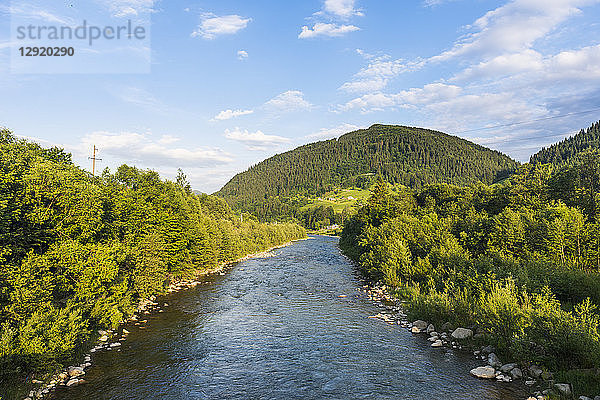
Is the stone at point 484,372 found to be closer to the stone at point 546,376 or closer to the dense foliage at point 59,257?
the stone at point 546,376

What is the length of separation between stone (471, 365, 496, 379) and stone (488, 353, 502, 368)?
0.46m

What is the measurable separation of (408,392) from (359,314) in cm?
1394

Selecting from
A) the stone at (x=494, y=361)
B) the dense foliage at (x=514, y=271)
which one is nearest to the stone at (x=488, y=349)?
the dense foliage at (x=514, y=271)

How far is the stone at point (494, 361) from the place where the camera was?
19109mm

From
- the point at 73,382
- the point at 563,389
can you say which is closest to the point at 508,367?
the point at 563,389

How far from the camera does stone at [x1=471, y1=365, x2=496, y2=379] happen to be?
18.0 metres

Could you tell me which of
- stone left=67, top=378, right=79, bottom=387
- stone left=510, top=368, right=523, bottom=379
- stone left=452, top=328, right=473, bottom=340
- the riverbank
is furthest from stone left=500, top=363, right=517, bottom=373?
stone left=67, top=378, right=79, bottom=387

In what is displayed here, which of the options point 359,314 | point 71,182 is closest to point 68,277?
point 71,182

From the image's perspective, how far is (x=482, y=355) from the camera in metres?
20.7

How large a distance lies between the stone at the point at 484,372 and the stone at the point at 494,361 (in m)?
0.46

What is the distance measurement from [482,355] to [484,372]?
2.60 meters

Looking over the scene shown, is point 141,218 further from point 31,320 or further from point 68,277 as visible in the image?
point 31,320

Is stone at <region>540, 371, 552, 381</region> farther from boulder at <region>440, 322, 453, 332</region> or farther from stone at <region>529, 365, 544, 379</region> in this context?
boulder at <region>440, 322, 453, 332</region>

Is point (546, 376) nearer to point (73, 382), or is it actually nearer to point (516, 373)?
point (516, 373)
